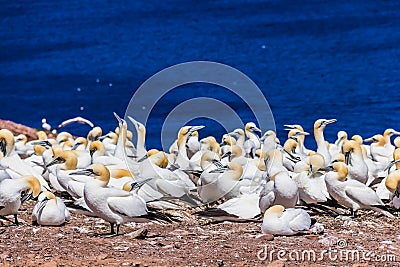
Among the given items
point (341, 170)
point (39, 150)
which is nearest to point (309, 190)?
point (341, 170)

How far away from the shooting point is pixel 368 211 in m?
8.33

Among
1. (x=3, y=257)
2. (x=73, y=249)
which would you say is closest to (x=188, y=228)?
(x=73, y=249)

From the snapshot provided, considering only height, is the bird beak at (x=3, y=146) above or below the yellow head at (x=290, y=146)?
below

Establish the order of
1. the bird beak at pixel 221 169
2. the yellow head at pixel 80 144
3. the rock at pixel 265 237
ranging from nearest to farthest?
the rock at pixel 265 237
the bird beak at pixel 221 169
the yellow head at pixel 80 144

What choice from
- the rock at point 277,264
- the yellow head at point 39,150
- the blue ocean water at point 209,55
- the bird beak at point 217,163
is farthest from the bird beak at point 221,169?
the blue ocean water at point 209,55

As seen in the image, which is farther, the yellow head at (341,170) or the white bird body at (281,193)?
the yellow head at (341,170)

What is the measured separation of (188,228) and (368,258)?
72.3 inches

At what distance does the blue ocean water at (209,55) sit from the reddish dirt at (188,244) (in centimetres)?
908

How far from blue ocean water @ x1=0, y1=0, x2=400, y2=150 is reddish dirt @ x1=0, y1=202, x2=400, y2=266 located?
9.08 meters

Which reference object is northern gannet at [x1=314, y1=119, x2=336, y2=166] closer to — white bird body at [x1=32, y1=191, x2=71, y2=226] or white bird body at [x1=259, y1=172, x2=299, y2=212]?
white bird body at [x1=259, y1=172, x2=299, y2=212]

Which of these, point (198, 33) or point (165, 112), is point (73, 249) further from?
point (198, 33)

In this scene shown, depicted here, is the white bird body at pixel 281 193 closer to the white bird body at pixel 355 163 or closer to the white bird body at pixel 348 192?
the white bird body at pixel 348 192

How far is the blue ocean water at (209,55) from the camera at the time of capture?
2003 cm

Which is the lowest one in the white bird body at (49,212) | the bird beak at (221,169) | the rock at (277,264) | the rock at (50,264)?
the rock at (50,264)
